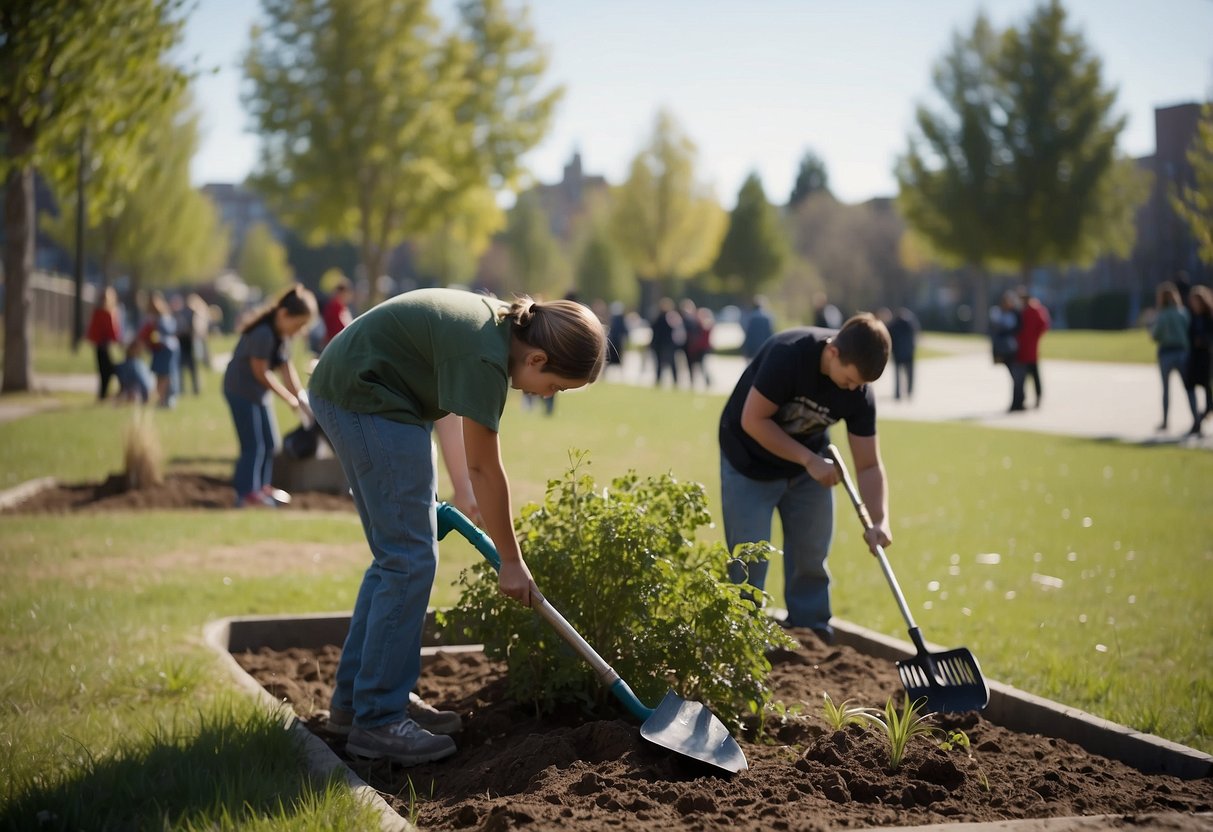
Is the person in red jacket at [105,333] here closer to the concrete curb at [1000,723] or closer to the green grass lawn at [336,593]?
the green grass lawn at [336,593]

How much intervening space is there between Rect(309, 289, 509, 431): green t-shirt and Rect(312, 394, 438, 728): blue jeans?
78 millimetres

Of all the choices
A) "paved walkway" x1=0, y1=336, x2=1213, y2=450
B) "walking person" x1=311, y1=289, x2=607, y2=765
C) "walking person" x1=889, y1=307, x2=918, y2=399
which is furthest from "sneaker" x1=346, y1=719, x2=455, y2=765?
"walking person" x1=889, y1=307, x2=918, y2=399

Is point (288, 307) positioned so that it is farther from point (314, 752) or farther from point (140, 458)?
point (314, 752)

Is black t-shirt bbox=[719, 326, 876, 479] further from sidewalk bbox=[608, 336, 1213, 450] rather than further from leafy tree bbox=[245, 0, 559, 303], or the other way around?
leafy tree bbox=[245, 0, 559, 303]

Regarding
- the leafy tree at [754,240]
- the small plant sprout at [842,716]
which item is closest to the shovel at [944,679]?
the small plant sprout at [842,716]

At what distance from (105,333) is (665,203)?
45.0m

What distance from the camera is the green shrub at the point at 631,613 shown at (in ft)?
14.0

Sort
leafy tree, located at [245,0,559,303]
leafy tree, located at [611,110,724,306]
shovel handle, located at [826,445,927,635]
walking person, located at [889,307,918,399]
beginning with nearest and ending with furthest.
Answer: shovel handle, located at [826,445,927,635] < walking person, located at [889,307,918,399] < leafy tree, located at [245,0,559,303] < leafy tree, located at [611,110,724,306]

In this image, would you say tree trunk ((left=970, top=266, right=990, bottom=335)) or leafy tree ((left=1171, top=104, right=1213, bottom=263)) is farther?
tree trunk ((left=970, top=266, right=990, bottom=335))

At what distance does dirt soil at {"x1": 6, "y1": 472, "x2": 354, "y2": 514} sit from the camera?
1030 centimetres

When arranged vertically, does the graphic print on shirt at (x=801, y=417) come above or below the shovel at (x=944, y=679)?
above

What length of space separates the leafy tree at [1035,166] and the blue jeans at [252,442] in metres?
47.5

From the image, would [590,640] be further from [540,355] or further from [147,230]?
[147,230]

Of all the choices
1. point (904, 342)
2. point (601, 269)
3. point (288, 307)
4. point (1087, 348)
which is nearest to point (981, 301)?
point (1087, 348)
